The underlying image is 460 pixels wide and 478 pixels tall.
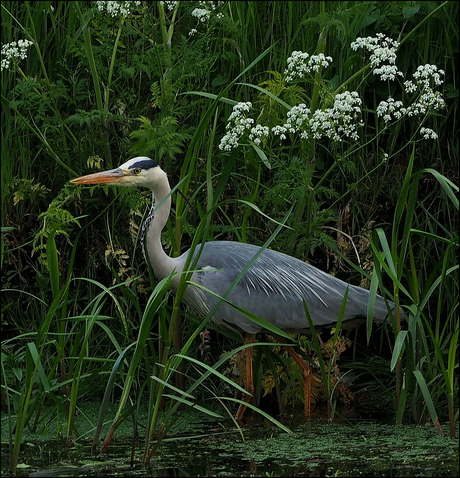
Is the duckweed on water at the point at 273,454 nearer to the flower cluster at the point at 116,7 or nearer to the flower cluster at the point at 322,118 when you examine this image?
the flower cluster at the point at 322,118

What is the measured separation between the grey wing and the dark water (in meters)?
0.60

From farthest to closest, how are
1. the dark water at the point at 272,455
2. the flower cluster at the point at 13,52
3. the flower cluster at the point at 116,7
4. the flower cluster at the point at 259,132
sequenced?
the flower cluster at the point at 13,52
the flower cluster at the point at 116,7
the flower cluster at the point at 259,132
the dark water at the point at 272,455

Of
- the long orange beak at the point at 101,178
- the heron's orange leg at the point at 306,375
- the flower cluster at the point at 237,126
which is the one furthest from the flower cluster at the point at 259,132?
the heron's orange leg at the point at 306,375

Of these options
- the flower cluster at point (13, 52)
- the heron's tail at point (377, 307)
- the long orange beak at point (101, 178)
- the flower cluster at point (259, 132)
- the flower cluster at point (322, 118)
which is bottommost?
the heron's tail at point (377, 307)

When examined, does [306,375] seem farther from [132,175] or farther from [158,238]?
[132,175]

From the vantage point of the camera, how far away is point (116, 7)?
430cm

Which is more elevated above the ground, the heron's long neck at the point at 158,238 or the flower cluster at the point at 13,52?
the flower cluster at the point at 13,52

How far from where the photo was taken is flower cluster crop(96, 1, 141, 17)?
14.1ft

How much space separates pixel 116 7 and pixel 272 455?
207cm

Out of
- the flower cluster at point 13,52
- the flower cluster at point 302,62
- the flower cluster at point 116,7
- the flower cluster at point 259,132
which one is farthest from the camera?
the flower cluster at point 13,52

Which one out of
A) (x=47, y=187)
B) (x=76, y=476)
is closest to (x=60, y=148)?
(x=47, y=187)

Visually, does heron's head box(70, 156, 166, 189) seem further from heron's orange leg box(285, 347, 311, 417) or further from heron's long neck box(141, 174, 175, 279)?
heron's orange leg box(285, 347, 311, 417)

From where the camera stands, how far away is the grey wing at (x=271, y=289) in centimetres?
441

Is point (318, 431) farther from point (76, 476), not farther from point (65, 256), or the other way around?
point (65, 256)
